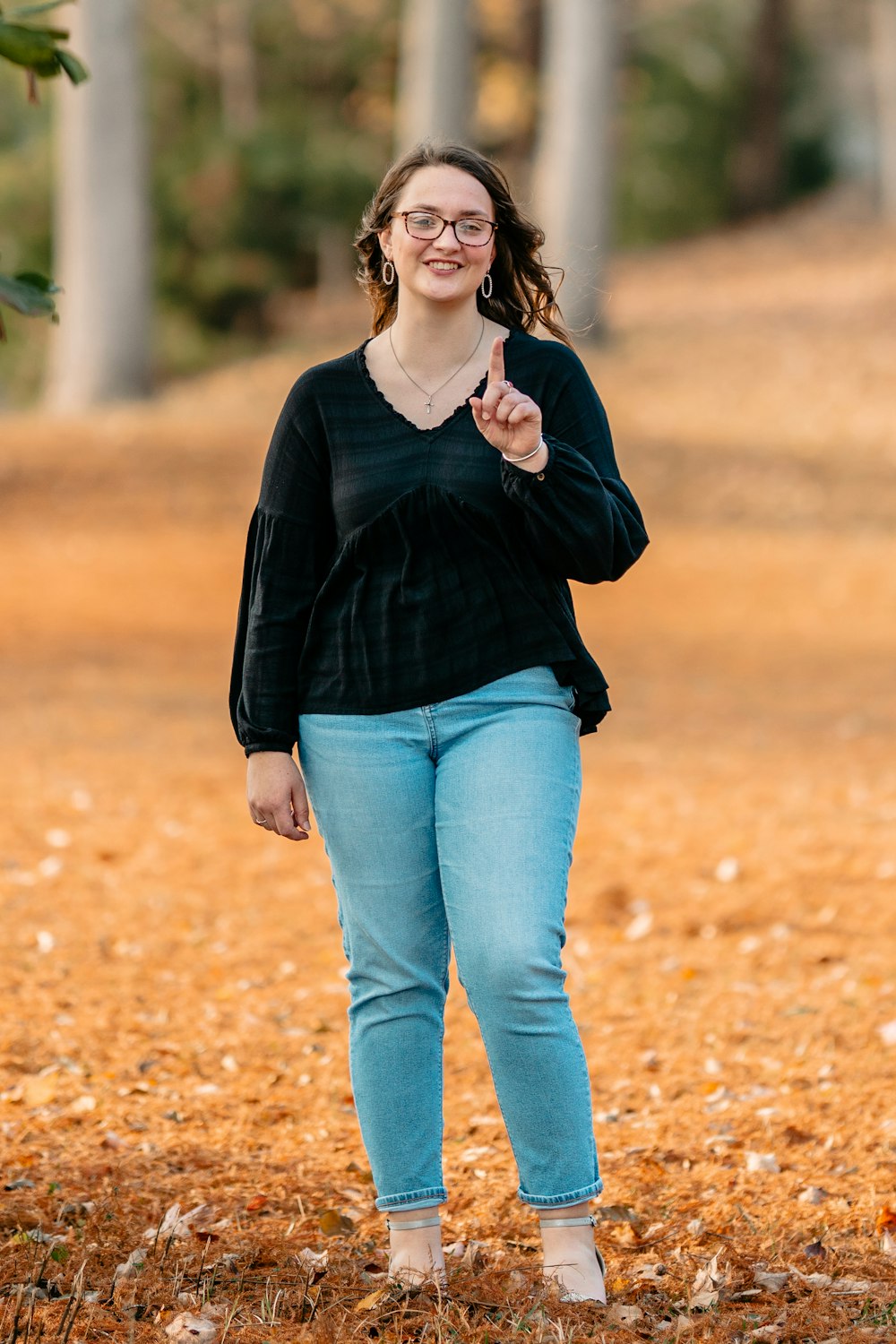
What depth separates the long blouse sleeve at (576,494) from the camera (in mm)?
2779

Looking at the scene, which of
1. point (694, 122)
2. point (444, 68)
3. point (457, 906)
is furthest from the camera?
point (694, 122)

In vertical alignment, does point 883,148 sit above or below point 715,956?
above

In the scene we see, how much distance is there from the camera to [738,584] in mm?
14328

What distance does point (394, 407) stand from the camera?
2.99 metres

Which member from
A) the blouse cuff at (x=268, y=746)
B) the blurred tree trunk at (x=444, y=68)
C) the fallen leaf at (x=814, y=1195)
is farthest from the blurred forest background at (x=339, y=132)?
the fallen leaf at (x=814, y=1195)

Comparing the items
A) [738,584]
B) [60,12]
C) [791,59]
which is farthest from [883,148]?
[738,584]

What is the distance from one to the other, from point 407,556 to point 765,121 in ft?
97.7

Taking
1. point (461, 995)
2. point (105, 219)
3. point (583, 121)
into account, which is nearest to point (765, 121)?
point (583, 121)

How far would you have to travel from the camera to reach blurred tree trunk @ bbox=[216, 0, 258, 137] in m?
25.4

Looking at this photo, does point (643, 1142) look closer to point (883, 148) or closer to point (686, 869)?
point (686, 869)

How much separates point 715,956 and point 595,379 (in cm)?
A: 1369

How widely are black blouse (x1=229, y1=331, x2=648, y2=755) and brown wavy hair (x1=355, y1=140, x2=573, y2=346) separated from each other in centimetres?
17

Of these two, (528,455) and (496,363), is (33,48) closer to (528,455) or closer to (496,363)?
(496,363)

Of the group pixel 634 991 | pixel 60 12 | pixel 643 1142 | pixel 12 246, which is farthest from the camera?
pixel 12 246
